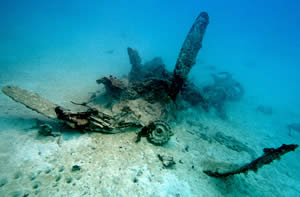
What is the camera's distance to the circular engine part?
4980mm

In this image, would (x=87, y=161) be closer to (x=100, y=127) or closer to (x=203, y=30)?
(x=100, y=127)

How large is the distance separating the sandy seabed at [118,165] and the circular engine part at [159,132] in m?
0.25

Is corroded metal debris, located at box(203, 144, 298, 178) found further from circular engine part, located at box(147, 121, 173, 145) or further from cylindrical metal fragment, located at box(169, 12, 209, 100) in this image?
cylindrical metal fragment, located at box(169, 12, 209, 100)

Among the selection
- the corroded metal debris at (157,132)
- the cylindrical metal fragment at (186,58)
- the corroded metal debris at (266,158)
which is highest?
the cylindrical metal fragment at (186,58)

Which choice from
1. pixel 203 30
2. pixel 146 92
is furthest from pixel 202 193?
pixel 203 30

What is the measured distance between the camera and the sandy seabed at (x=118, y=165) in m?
3.21

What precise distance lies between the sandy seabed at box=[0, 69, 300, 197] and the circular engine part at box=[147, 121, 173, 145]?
0.25 meters

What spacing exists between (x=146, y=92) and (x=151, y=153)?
311cm

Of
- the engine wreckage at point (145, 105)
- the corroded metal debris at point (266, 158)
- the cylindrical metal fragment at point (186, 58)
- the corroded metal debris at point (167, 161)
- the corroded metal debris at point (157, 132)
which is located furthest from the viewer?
the cylindrical metal fragment at point (186, 58)

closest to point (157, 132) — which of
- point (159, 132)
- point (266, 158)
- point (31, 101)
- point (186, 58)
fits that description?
point (159, 132)

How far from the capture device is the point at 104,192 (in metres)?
3.17

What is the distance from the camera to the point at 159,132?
16.7 feet

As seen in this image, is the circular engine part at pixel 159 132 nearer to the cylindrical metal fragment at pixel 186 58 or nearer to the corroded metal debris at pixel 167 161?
the corroded metal debris at pixel 167 161

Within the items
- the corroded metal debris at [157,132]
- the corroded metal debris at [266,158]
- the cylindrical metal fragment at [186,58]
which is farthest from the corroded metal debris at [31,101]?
the corroded metal debris at [266,158]
